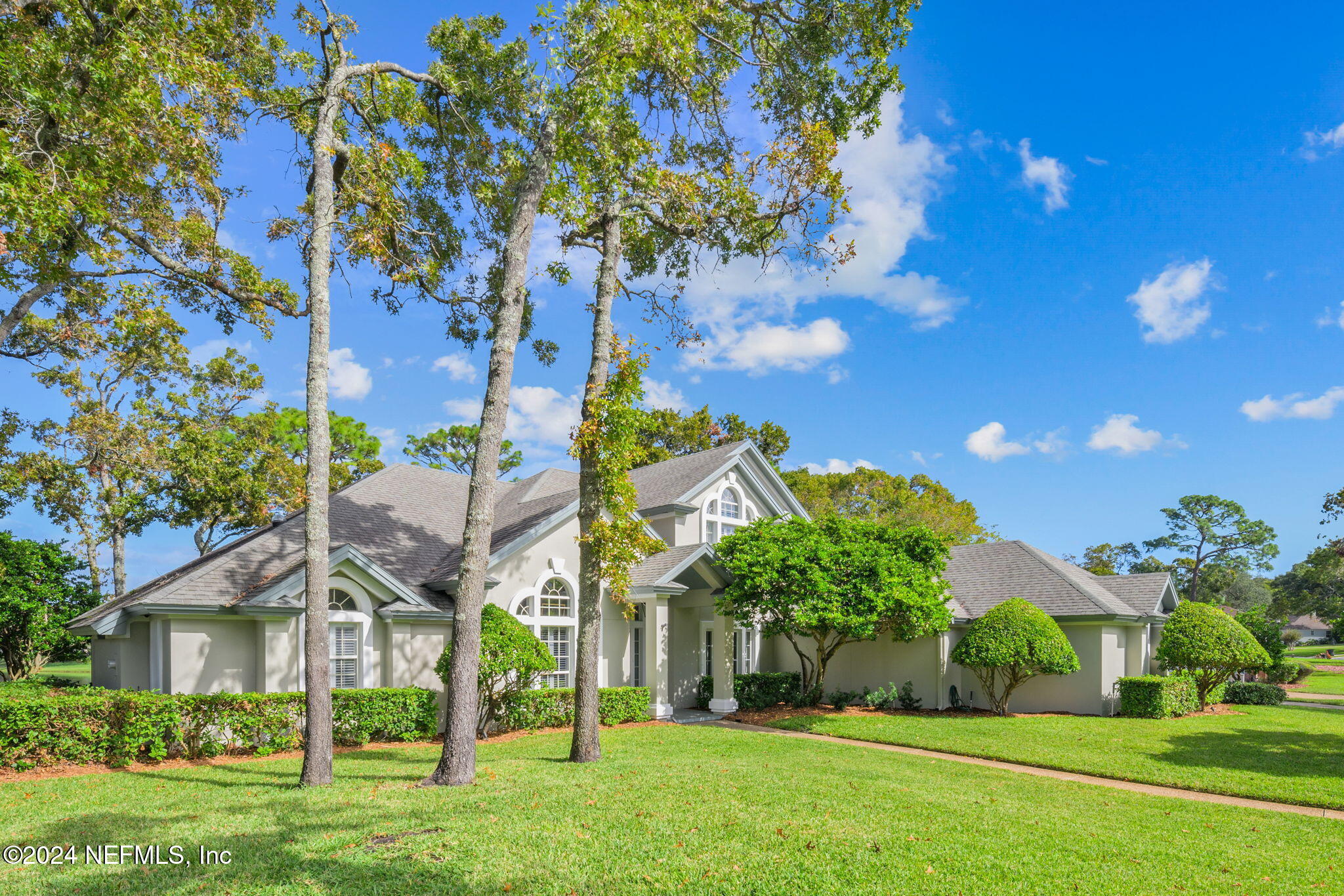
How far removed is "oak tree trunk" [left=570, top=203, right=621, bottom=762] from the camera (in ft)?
41.2

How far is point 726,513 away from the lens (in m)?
23.9

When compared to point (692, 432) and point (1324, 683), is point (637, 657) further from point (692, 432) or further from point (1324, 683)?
point (1324, 683)

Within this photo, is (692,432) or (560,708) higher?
(692,432)

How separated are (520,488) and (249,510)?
10.8m

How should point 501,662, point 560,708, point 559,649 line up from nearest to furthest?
point 501,662, point 560,708, point 559,649

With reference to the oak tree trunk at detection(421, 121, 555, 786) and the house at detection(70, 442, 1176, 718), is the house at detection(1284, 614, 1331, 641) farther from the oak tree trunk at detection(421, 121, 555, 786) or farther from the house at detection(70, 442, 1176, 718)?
the oak tree trunk at detection(421, 121, 555, 786)

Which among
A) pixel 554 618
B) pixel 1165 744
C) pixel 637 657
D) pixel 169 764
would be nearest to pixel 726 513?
pixel 637 657

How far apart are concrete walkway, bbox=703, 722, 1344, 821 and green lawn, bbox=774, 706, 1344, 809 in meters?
0.16

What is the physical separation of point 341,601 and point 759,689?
11071mm

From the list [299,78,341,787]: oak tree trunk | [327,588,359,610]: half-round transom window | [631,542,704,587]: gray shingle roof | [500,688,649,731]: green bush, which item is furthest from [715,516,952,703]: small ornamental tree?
[299,78,341,787]: oak tree trunk

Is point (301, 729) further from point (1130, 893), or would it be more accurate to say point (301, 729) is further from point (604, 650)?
Answer: point (1130, 893)

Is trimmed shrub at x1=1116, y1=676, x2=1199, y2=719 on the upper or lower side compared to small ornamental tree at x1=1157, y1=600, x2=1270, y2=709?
lower

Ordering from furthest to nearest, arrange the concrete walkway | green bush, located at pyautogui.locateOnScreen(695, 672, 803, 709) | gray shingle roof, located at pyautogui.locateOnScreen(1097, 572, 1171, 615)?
1. gray shingle roof, located at pyautogui.locateOnScreen(1097, 572, 1171, 615)
2. green bush, located at pyautogui.locateOnScreen(695, 672, 803, 709)
3. the concrete walkway

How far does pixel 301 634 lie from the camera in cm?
1505
